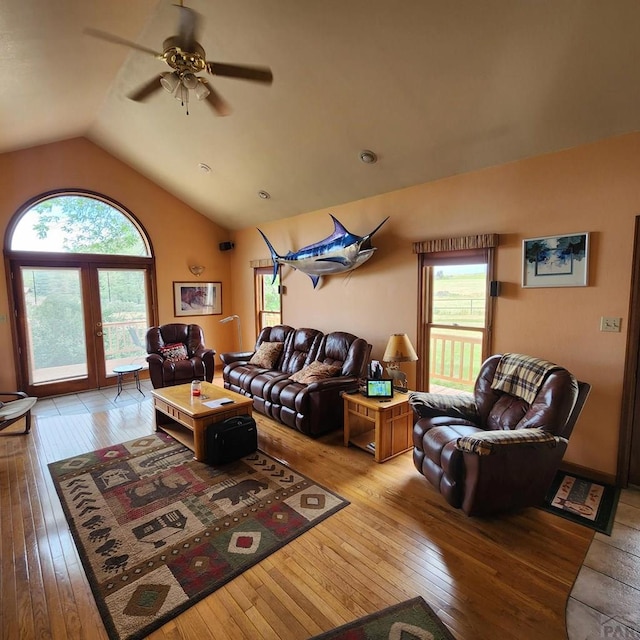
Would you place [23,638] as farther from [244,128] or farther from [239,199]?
[239,199]

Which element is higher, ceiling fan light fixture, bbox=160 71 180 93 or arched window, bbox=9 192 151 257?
ceiling fan light fixture, bbox=160 71 180 93

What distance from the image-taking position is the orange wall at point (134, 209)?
488 cm

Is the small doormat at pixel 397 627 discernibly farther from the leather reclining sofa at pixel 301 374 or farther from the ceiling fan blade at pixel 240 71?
the ceiling fan blade at pixel 240 71

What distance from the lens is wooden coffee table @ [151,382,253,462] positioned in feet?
10.6

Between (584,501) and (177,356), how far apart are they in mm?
4970

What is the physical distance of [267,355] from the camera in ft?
16.5

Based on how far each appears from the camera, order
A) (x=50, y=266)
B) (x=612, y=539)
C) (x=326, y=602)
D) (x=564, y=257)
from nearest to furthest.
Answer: (x=326, y=602) < (x=612, y=539) < (x=564, y=257) < (x=50, y=266)

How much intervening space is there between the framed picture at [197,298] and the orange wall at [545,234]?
143 inches

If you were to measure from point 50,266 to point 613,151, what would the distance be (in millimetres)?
6644

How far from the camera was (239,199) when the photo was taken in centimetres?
568

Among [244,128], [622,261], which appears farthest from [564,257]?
[244,128]

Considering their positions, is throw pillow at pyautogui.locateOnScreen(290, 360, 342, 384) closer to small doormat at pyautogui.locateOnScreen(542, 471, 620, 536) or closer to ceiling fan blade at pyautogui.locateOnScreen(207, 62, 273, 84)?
small doormat at pyautogui.locateOnScreen(542, 471, 620, 536)

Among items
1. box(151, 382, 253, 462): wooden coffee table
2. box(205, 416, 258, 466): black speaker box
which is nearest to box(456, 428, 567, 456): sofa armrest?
box(205, 416, 258, 466): black speaker box

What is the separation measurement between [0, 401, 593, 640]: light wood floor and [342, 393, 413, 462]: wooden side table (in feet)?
1.33
